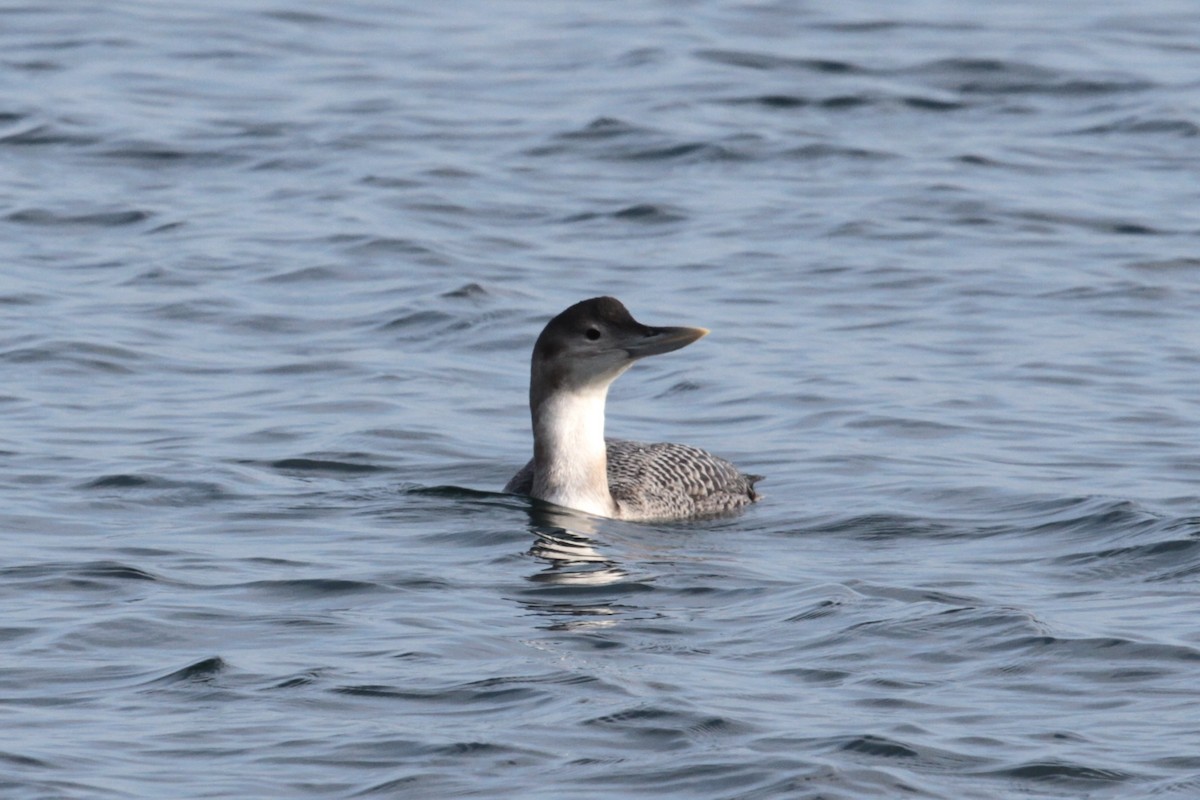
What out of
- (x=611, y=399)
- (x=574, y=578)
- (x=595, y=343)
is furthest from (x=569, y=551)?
(x=611, y=399)

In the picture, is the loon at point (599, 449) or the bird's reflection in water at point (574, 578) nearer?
the bird's reflection in water at point (574, 578)

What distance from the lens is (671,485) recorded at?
10.8 meters

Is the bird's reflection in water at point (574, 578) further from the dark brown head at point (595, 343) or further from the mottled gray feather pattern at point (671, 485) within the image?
the dark brown head at point (595, 343)

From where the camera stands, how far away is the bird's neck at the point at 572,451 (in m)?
10.5

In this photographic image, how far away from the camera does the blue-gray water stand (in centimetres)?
724

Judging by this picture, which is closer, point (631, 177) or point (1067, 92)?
point (631, 177)

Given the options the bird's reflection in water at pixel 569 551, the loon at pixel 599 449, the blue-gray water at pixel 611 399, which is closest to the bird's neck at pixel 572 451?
the loon at pixel 599 449

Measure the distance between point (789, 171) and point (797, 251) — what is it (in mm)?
2534

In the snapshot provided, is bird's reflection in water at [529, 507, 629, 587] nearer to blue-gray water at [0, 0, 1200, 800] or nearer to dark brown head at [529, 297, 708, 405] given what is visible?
blue-gray water at [0, 0, 1200, 800]

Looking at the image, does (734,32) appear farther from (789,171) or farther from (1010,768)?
(1010,768)

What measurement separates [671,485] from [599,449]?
42cm

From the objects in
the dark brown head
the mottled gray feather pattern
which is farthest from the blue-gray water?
the dark brown head

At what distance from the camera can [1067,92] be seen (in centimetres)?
2139

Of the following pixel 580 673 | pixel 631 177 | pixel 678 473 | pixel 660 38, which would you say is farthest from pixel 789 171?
pixel 580 673
